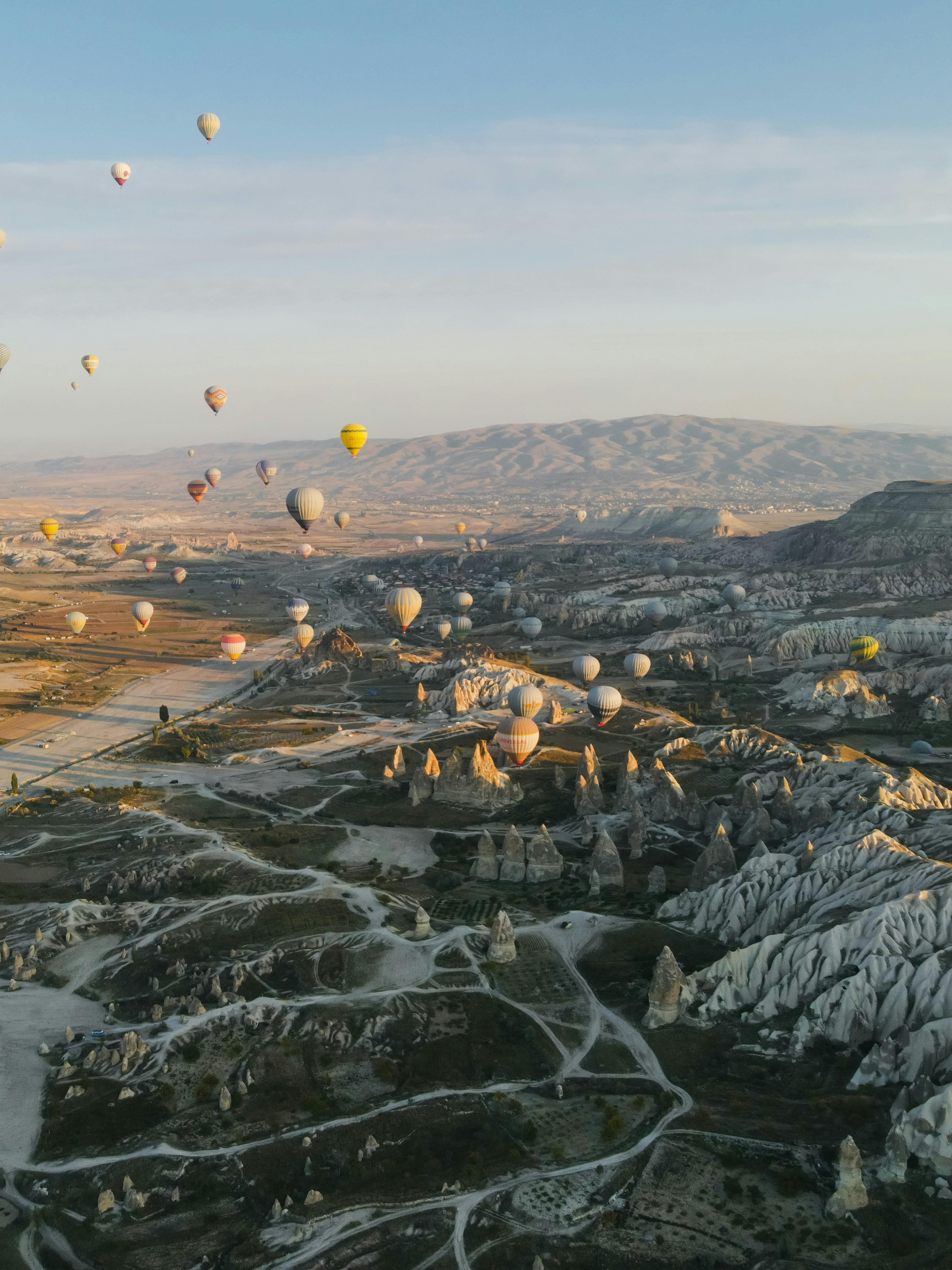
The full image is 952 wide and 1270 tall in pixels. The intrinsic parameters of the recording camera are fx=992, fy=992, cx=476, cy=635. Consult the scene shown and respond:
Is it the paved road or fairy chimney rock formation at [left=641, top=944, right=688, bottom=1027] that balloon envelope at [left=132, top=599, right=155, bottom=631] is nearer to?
the paved road

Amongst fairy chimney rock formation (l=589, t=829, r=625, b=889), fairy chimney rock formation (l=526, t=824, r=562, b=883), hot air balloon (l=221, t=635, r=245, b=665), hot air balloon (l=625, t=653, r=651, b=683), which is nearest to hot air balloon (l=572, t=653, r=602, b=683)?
hot air balloon (l=625, t=653, r=651, b=683)

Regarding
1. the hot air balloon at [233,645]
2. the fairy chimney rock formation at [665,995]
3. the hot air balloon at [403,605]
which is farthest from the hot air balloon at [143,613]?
the fairy chimney rock formation at [665,995]

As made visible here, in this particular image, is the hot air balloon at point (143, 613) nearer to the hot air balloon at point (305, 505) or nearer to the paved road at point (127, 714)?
the paved road at point (127, 714)

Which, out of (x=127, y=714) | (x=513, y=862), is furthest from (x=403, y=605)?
(x=513, y=862)

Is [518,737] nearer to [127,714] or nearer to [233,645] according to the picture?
[127,714]

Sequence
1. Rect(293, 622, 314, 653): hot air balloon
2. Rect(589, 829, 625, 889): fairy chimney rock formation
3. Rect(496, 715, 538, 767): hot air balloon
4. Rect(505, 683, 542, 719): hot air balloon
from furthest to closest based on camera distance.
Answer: Rect(293, 622, 314, 653): hot air balloon, Rect(505, 683, 542, 719): hot air balloon, Rect(496, 715, 538, 767): hot air balloon, Rect(589, 829, 625, 889): fairy chimney rock formation

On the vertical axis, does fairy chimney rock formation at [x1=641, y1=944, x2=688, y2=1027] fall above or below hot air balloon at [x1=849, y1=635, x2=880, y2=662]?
below
